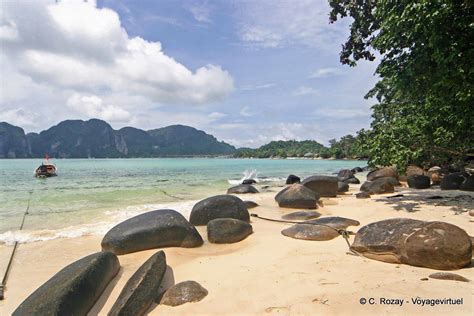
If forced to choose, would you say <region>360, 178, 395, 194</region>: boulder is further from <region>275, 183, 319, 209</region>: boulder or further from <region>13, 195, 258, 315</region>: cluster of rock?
<region>13, 195, 258, 315</region>: cluster of rock

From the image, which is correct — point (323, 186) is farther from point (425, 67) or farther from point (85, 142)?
point (85, 142)

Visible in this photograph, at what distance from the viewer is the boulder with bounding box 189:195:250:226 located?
27.6ft

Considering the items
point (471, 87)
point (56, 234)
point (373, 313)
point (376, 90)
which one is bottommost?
point (56, 234)

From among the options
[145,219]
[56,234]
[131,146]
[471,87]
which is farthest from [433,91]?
[131,146]

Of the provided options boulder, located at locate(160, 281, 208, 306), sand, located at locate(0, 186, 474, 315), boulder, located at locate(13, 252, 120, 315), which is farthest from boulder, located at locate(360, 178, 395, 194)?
boulder, located at locate(13, 252, 120, 315)

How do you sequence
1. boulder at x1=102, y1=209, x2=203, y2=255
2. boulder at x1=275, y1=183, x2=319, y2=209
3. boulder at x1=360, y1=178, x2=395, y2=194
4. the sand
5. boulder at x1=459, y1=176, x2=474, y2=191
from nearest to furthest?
1. the sand
2. boulder at x1=102, y1=209, x2=203, y2=255
3. boulder at x1=275, y1=183, x2=319, y2=209
4. boulder at x1=459, y1=176, x2=474, y2=191
5. boulder at x1=360, y1=178, x2=395, y2=194

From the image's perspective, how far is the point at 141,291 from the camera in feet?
12.5

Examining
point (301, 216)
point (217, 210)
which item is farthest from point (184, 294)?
point (301, 216)

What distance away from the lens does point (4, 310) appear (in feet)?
13.7

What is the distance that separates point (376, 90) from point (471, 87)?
21.8 meters

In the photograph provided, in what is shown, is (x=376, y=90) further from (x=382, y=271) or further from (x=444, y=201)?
(x=382, y=271)

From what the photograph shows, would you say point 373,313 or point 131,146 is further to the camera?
point 131,146

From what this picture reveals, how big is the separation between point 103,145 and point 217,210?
558 feet

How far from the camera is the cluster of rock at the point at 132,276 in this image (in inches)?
142
